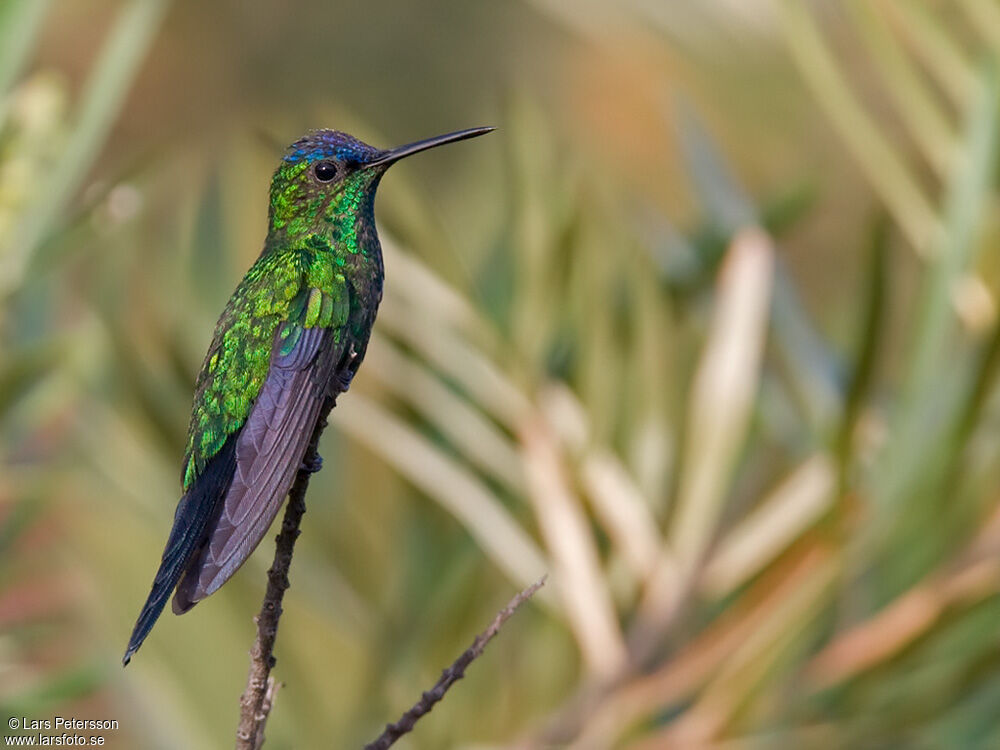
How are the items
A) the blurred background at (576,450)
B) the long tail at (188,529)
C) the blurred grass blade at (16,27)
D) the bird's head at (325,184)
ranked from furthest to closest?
the blurred background at (576,450) < the bird's head at (325,184) < the blurred grass blade at (16,27) < the long tail at (188,529)

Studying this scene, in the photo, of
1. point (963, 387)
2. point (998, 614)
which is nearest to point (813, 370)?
point (963, 387)

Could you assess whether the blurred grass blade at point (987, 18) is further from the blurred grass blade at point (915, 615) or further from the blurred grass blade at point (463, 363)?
the blurred grass blade at point (463, 363)

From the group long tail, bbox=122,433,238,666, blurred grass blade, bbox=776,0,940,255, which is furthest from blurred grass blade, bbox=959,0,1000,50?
long tail, bbox=122,433,238,666

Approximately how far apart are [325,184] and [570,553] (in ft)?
1.76

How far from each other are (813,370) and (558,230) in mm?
358

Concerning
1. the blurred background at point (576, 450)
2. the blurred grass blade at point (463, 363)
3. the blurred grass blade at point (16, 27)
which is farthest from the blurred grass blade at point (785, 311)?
the blurred grass blade at point (16, 27)

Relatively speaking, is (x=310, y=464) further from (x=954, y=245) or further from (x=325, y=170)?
(x=954, y=245)

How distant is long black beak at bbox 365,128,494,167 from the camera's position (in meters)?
1.08

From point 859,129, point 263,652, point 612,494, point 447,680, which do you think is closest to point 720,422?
point 612,494

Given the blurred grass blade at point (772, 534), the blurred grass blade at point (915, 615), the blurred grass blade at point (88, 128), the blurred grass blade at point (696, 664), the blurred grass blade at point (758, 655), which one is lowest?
the blurred grass blade at point (915, 615)

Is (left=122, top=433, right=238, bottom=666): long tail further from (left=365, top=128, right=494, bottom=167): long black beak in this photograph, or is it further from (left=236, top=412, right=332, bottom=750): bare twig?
(left=365, top=128, right=494, bottom=167): long black beak

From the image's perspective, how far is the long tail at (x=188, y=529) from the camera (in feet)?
3.00

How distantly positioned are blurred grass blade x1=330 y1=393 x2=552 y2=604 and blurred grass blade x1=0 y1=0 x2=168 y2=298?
1.49 ft

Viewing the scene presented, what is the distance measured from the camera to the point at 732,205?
172 cm
